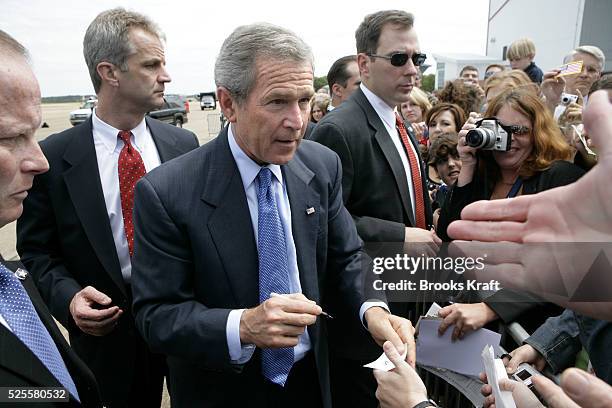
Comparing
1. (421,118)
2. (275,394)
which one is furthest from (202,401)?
(421,118)

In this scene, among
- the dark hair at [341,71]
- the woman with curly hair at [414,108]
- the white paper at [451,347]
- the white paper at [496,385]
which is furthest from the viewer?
the woman with curly hair at [414,108]

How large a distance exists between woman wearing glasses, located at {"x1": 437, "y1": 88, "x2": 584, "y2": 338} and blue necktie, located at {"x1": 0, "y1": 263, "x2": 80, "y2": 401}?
1367mm

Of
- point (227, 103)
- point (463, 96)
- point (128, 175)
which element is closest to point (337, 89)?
point (463, 96)

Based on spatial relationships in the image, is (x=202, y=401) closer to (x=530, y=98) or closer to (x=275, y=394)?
(x=275, y=394)

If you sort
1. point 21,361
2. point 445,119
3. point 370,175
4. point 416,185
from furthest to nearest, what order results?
point 445,119, point 416,185, point 370,175, point 21,361

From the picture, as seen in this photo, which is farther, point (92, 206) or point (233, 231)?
point (92, 206)

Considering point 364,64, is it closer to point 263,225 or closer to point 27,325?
point 263,225

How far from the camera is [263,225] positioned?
1556mm

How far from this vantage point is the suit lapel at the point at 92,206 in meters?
2.10

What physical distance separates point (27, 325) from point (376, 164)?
1.83 m

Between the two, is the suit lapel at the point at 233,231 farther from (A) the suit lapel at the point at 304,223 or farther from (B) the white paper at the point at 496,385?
(B) the white paper at the point at 496,385

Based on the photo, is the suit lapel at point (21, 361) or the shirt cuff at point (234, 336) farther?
the shirt cuff at point (234, 336)

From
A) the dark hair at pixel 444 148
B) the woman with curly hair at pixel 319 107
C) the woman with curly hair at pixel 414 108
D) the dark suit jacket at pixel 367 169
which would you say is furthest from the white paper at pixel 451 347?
the woman with curly hair at pixel 319 107

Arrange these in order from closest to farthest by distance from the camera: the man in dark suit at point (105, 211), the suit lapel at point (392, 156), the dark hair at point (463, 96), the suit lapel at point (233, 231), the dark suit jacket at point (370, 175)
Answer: the suit lapel at point (233, 231) → the man in dark suit at point (105, 211) → the dark suit jacket at point (370, 175) → the suit lapel at point (392, 156) → the dark hair at point (463, 96)
